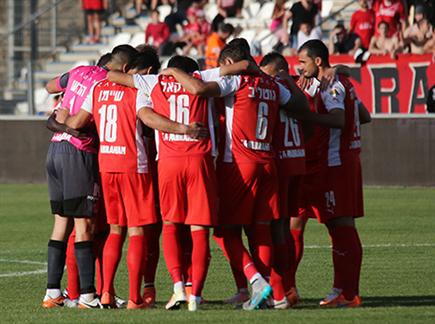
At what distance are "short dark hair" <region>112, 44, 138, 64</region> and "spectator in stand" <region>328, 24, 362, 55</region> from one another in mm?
15584

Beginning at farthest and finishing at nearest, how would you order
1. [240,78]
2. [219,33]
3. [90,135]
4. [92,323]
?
[219,33]
[90,135]
[240,78]
[92,323]

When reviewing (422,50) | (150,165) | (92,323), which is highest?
(422,50)

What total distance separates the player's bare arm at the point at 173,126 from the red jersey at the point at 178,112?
78 millimetres

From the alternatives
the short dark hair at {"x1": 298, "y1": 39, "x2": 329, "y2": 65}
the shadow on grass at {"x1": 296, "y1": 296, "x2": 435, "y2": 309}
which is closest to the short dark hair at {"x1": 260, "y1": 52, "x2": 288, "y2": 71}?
the short dark hair at {"x1": 298, "y1": 39, "x2": 329, "y2": 65}

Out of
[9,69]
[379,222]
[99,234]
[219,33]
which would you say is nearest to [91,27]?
[9,69]

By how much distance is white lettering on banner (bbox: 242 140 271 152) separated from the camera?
32.5 feet

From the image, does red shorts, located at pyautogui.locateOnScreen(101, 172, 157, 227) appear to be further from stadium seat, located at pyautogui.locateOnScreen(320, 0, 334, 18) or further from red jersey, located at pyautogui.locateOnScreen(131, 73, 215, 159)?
stadium seat, located at pyautogui.locateOnScreen(320, 0, 334, 18)

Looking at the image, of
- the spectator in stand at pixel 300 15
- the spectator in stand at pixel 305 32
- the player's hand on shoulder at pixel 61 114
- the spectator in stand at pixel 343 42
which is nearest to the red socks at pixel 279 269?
the player's hand on shoulder at pixel 61 114

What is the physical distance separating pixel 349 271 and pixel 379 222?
25.1ft

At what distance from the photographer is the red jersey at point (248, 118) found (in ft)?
32.4

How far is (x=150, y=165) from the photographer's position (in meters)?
10.2

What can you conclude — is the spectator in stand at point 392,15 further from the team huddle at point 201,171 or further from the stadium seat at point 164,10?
the team huddle at point 201,171

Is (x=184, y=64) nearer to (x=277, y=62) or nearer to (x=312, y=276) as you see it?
(x=277, y=62)

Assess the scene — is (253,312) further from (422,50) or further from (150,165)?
(422,50)
